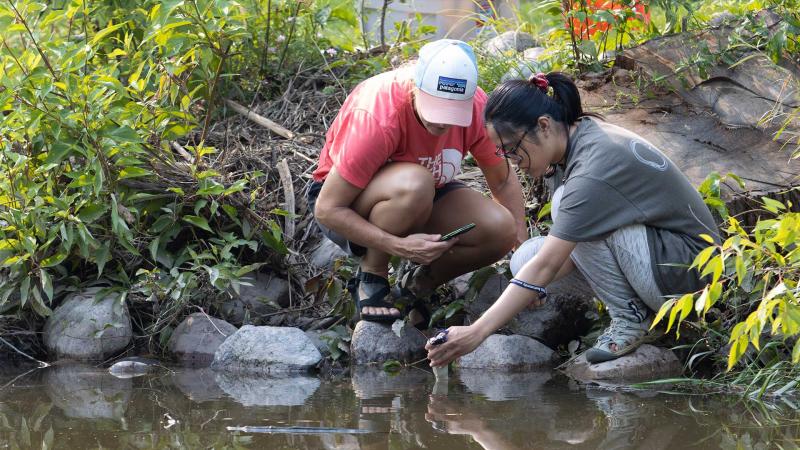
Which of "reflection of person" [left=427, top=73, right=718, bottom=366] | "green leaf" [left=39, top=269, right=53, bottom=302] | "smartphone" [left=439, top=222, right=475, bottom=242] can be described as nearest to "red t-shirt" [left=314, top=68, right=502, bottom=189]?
"smartphone" [left=439, top=222, right=475, bottom=242]

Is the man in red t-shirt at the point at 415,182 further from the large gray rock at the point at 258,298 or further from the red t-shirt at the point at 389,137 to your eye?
the large gray rock at the point at 258,298

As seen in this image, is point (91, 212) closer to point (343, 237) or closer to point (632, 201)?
point (343, 237)

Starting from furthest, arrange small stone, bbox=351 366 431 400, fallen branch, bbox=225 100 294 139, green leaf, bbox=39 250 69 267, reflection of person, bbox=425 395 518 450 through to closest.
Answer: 1. fallen branch, bbox=225 100 294 139
2. green leaf, bbox=39 250 69 267
3. small stone, bbox=351 366 431 400
4. reflection of person, bbox=425 395 518 450

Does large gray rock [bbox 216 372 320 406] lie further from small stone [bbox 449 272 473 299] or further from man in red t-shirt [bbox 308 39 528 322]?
small stone [bbox 449 272 473 299]

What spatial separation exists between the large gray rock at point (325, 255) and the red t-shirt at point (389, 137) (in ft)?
2.33

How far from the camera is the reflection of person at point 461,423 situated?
8.71 feet

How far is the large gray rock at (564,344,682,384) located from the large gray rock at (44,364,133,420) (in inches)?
61.2

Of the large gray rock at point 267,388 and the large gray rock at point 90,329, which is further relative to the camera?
the large gray rock at point 90,329

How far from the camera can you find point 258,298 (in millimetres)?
4195

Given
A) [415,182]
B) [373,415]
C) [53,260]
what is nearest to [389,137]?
[415,182]

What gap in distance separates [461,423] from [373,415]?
0.92 feet

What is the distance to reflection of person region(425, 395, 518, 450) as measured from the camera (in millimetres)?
2654

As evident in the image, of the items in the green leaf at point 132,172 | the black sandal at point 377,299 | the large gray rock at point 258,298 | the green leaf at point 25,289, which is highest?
the green leaf at point 132,172

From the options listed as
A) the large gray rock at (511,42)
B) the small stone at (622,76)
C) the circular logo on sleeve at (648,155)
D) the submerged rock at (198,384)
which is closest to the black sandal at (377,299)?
the submerged rock at (198,384)
